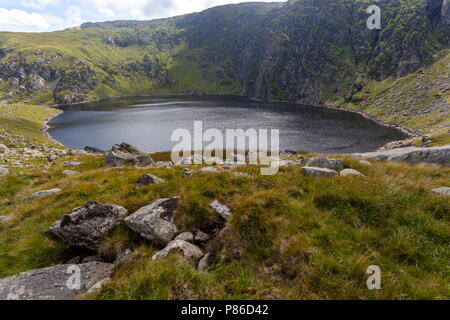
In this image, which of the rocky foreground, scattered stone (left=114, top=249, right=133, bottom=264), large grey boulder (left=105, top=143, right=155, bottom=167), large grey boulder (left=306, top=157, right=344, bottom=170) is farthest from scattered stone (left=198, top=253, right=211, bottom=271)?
large grey boulder (left=105, top=143, right=155, bottom=167)

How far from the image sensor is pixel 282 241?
687 cm

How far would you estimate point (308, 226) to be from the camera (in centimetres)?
754

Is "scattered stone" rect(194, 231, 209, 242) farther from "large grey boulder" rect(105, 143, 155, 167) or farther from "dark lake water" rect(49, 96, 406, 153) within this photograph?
"dark lake water" rect(49, 96, 406, 153)

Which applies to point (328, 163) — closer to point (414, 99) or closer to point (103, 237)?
point (103, 237)

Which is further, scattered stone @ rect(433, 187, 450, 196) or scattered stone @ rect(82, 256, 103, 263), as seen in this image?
scattered stone @ rect(433, 187, 450, 196)

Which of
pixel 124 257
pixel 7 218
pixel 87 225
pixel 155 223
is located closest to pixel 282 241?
pixel 155 223

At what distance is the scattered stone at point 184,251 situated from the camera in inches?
283

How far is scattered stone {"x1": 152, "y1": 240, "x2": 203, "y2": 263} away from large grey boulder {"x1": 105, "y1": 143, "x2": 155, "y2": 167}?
19.8 meters

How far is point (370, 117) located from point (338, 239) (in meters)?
159

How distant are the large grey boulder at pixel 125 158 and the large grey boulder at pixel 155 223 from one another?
700 inches

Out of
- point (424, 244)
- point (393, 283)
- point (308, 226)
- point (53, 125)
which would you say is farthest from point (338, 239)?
point (53, 125)

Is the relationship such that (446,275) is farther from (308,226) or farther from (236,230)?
(236,230)

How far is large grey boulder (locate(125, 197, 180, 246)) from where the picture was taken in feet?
27.5
